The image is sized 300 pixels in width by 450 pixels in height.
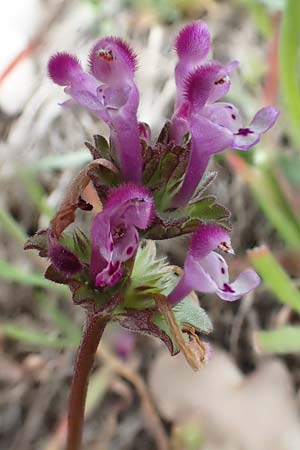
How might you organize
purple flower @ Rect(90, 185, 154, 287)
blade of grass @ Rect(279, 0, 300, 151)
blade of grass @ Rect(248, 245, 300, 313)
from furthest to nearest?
blade of grass @ Rect(279, 0, 300, 151), blade of grass @ Rect(248, 245, 300, 313), purple flower @ Rect(90, 185, 154, 287)

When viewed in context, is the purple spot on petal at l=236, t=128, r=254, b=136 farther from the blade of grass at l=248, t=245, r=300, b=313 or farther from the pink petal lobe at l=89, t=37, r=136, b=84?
the blade of grass at l=248, t=245, r=300, b=313

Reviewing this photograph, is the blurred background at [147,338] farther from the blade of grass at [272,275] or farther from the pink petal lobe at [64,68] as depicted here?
the pink petal lobe at [64,68]

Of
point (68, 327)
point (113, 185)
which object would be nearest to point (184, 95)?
point (113, 185)

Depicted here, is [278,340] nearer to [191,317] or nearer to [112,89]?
[191,317]

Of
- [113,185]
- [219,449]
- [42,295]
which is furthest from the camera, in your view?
[42,295]

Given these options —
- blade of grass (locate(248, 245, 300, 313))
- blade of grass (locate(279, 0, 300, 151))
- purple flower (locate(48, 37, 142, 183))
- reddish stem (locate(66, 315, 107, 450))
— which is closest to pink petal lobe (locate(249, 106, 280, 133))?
purple flower (locate(48, 37, 142, 183))

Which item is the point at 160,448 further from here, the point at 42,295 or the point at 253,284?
the point at 253,284

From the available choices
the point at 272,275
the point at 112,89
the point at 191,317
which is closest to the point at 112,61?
the point at 112,89
